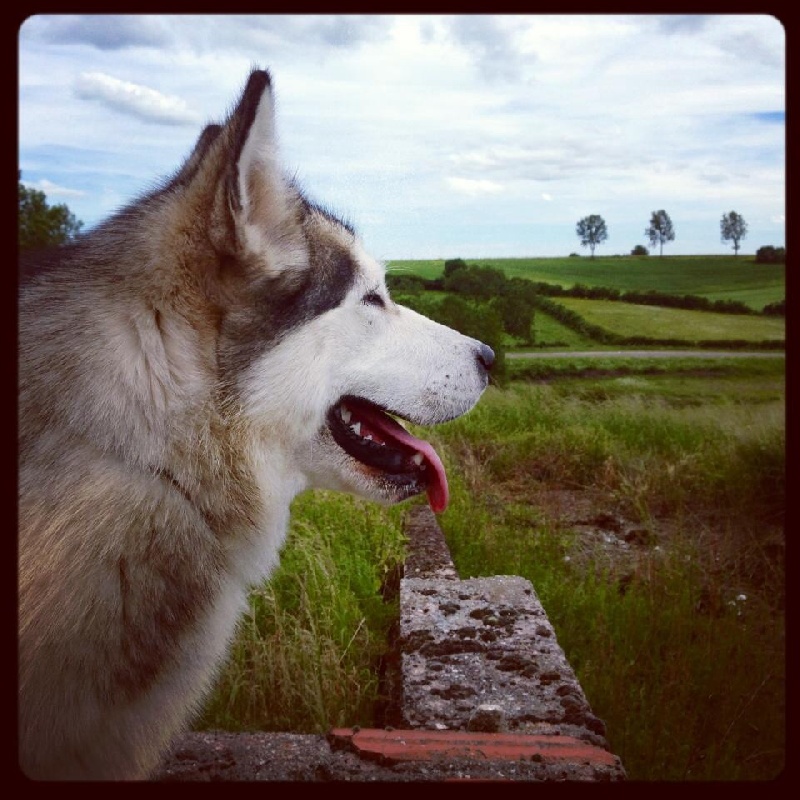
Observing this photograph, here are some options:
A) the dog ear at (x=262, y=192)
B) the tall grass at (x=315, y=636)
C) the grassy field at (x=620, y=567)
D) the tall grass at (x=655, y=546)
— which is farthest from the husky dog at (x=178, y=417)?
the tall grass at (x=655, y=546)

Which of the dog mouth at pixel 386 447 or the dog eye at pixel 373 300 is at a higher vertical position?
the dog eye at pixel 373 300

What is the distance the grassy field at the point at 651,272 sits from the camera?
8.14 ft

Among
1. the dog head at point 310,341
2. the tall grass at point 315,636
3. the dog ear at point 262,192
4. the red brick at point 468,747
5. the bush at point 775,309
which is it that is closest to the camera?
the dog ear at point 262,192

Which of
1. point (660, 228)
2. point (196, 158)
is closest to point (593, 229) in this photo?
point (660, 228)

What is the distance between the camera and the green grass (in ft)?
A: 8.64

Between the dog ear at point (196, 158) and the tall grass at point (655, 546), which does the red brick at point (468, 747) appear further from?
the dog ear at point (196, 158)

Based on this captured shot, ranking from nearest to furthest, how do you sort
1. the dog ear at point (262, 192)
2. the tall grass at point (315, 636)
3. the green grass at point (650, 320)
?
the dog ear at point (262, 192) < the tall grass at point (315, 636) < the green grass at point (650, 320)

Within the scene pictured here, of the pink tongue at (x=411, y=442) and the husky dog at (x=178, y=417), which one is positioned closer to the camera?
the husky dog at (x=178, y=417)

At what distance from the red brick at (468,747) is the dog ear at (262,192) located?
144cm

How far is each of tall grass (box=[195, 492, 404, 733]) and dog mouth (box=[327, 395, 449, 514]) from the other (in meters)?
0.73

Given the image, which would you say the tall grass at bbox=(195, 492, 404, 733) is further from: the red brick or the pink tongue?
the pink tongue

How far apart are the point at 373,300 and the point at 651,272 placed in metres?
1.06

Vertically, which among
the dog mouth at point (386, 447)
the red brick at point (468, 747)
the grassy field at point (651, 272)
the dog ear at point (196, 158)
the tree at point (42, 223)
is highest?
the dog ear at point (196, 158)
